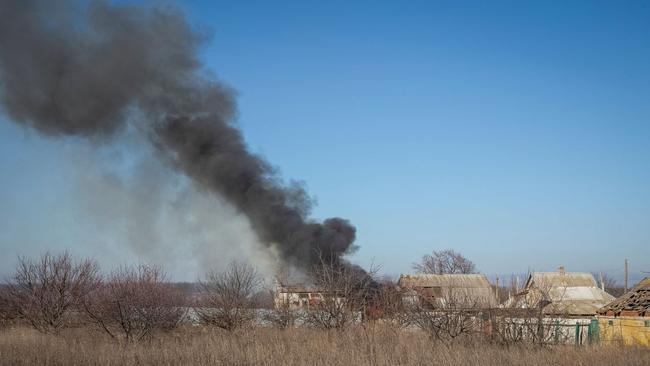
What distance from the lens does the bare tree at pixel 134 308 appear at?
75.8 feet

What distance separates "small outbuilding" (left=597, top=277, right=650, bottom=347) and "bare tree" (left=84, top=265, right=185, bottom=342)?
18.1 m

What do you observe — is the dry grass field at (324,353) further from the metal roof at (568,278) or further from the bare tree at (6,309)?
the metal roof at (568,278)

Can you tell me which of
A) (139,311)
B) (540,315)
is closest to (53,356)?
(139,311)

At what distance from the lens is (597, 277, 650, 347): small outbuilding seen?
83.5 feet

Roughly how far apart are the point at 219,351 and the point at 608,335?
1891 centimetres

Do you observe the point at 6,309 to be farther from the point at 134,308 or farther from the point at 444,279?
the point at 444,279

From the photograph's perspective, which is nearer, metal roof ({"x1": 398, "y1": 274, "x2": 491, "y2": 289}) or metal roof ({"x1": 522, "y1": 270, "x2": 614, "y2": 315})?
metal roof ({"x1": 522, "y1": 270, "x2": 614, "y2": 315})

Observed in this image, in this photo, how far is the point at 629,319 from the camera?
26.5 m

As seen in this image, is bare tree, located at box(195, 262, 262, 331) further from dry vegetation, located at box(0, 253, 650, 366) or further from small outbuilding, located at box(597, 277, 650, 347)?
small outbuilding, located at box(597, 277, 650, 347)

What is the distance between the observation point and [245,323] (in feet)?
90.2

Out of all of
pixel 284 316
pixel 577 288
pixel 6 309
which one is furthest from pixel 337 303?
pixel 577 288

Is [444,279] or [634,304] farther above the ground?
[444,279]

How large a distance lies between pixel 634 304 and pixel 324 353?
57.9 feet

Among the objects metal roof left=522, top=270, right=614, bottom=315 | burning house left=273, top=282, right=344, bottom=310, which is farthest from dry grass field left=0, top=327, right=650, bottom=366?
metal roof left=522, top=270, right=614, bottom=315
